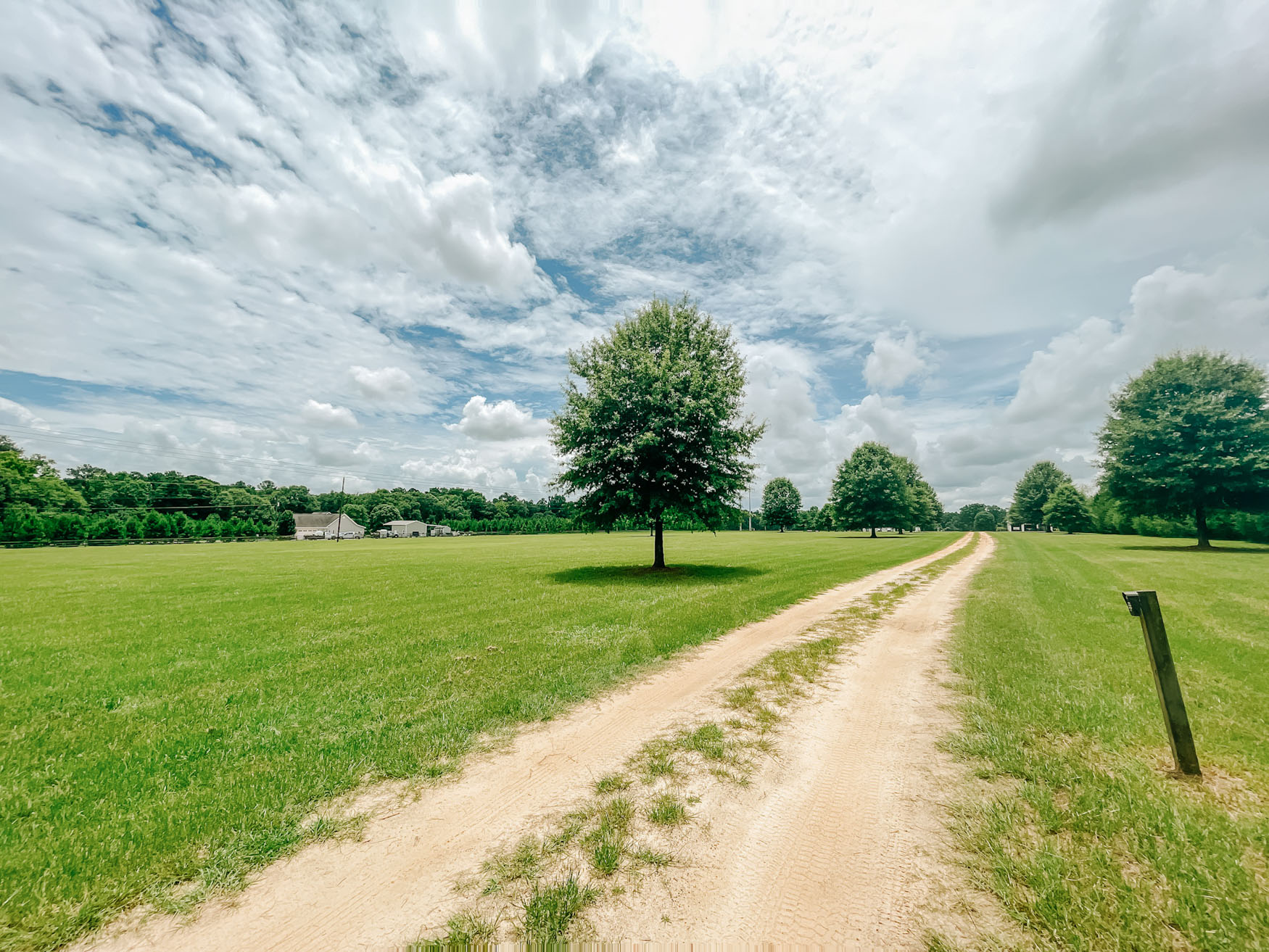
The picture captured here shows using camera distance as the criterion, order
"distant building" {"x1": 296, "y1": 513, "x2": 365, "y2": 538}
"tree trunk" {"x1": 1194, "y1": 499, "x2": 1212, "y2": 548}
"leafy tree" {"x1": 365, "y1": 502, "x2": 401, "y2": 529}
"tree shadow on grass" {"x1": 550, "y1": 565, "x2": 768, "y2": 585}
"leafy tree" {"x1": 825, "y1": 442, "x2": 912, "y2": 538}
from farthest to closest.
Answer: "leafy tree" {"x1": 365, "y1": 502, "x2": 401, "y2": 529}
"distant building" {"x1": 296, "y1": 513, "x2": 365, "y2": 538}
"leafy tree" {"x1": 825, "y1": 442, "x2": 912, "y2": 538}
"tree trunk" {"x1": 1194, "y1": 499, "x2": 1212, "y2": 548}
"tree shadow on grass" {"x1": 550, "y1": 565, "x2": 768, "y2": 585}

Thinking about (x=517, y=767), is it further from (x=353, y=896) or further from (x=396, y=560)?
(x=396, y=560)

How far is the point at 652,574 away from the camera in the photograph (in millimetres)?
19750

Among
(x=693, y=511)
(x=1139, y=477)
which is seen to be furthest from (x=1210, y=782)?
(x=1139, y=477)

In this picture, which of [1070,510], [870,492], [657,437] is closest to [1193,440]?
[870,492]

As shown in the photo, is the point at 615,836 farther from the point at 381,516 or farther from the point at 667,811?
the point at 381,516

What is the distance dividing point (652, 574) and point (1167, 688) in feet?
52.8

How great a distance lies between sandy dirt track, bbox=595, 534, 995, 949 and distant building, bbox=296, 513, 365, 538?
420ft

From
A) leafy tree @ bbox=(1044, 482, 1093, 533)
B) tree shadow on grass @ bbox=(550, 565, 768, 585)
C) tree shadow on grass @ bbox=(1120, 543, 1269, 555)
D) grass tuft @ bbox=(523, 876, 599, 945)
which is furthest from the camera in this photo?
leafy tree @ bbox=(1044, 482, 1093, 533)

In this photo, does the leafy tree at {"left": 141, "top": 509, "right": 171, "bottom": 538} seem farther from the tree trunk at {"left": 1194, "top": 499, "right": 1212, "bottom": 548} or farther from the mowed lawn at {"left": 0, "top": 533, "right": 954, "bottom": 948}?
the tree trunk at {"left": 1194, "top": 499, "right": 1212, "bottom": 548}

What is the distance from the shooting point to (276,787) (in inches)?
172

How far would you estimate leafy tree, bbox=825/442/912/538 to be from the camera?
62781 millimetres

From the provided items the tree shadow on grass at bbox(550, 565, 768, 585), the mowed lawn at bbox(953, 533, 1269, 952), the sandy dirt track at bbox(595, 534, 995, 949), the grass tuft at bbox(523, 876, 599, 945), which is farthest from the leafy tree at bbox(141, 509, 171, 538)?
the mowed lawn at bbox(953, 533, 1269, 952)

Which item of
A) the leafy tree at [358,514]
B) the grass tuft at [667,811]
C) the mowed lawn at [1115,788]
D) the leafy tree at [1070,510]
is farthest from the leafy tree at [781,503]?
the leafy tree at [358,514]

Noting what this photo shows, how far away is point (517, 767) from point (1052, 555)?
35.3 metres
